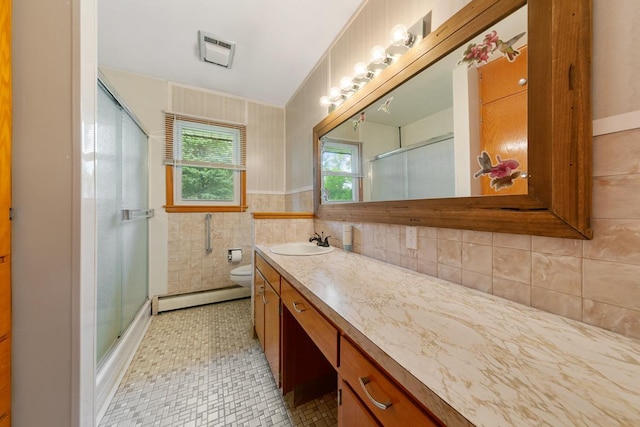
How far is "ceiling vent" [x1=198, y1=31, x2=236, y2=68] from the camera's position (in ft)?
5.94

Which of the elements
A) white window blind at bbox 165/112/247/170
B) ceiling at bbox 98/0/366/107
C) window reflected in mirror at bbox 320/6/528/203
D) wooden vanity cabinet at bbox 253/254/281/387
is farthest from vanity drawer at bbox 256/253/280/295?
ceiling at bbox 98/0/366/107

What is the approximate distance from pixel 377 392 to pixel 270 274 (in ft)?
3.13

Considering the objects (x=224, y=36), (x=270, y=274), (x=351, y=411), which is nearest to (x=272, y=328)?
(x=270, y=274)

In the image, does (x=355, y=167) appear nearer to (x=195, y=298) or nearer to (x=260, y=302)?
(x=260, y=302)

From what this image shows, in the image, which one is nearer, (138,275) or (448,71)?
(448,71)

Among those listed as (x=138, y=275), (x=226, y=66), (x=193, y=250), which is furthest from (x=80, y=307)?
(x=226, y=66)

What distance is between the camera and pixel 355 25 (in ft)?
5.13

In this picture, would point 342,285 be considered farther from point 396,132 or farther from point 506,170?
point 396,132

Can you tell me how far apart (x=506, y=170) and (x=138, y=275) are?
2.78 meters

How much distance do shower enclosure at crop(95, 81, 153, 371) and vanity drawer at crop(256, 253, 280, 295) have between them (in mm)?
919

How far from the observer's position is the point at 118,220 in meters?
1.63

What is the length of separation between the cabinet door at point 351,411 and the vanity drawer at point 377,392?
2 centimetres

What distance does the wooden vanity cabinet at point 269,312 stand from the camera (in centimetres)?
121

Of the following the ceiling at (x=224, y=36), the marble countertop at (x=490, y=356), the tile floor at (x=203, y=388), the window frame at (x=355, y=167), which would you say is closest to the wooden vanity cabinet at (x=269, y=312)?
the tile floor at (x=203, y=388)
